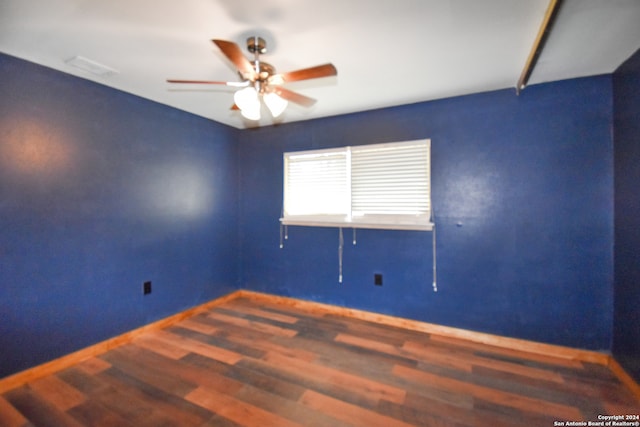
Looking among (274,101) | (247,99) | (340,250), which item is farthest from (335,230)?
(247,99)

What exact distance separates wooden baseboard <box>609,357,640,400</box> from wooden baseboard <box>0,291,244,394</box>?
13.2ft

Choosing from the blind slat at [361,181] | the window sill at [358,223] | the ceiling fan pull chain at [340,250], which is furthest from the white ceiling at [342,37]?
the ceiling fan pull chain at [340,250]

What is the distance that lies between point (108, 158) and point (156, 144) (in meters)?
0.51

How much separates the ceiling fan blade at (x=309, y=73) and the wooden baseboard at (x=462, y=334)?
8.50ft

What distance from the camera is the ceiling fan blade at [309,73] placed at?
155cm

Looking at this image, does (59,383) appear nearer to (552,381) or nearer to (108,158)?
(108,158)

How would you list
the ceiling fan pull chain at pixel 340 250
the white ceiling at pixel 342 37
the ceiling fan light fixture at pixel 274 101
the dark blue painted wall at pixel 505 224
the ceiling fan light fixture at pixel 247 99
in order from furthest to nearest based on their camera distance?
1. the ceiling fan pull chain at pixel 340 250
2. the dark blue painted wall at pixel 505 224
3. the ceiling fan light fixture at pixel 274 101
4. the ceiling fan light fixture at pixel 247 99
5. the white ceiling at pixel 342 37

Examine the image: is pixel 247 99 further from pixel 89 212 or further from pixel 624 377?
pixel 624 377

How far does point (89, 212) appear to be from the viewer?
2457mm

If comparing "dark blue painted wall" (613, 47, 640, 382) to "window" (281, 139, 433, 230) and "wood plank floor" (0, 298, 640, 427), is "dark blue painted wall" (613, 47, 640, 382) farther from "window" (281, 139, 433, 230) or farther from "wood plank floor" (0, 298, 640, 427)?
"window" (281, 139, 433, 230)

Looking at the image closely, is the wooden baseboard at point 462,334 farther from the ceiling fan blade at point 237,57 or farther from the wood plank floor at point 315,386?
the ceiling fan blade at point 237,57

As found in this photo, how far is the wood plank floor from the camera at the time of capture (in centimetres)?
175

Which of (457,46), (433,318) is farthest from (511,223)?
(457,46)

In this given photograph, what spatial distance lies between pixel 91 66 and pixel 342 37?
1987 mm
